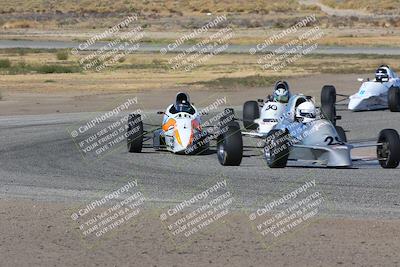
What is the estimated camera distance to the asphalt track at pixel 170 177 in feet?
54.9

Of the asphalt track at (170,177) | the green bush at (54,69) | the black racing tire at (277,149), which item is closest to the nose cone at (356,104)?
the asphalt track at (170,177)

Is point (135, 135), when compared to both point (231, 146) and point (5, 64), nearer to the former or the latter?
point (231, 146)

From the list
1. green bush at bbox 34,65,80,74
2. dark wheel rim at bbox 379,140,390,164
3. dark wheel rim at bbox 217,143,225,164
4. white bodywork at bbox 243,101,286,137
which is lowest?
green bush at bbox 34,65,80,74

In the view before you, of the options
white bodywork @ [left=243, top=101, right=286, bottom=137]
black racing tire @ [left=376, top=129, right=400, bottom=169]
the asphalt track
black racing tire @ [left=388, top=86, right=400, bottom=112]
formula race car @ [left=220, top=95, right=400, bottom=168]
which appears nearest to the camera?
the asphalt track

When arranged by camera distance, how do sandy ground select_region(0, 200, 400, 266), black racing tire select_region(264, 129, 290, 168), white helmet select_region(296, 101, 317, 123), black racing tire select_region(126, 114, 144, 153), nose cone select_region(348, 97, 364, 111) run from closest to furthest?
sandy ground select_region(0, 200, 400, 266), black racing tire select_region(264, 129, 290, 168), white helmet select_region(296, 101, 317, 123), black racing tire select_region(126, 114, 144, 153), nose cone select_region(348, 97, 364, 111)

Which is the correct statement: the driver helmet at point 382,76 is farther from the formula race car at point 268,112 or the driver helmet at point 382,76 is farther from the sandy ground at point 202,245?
the sandy ground at point 202,245

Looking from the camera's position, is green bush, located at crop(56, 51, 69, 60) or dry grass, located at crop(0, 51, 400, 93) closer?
dry grass, located at crop(0, 51, 400, 93)

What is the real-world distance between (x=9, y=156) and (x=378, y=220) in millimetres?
9949

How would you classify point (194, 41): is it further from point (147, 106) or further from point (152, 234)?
point (152, 234)

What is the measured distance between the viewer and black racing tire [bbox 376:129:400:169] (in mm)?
Answer: 19562

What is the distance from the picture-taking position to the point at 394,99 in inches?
1286

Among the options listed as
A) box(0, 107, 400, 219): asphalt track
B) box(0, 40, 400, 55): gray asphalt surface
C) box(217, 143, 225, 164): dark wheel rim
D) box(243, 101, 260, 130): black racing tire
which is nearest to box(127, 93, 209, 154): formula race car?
box(0, 107, 400, 219): asphalt track

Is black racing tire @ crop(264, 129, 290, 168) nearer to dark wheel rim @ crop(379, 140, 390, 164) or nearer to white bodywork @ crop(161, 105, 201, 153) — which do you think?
dark wheel rim @ crop(379, 140, 390, 164)

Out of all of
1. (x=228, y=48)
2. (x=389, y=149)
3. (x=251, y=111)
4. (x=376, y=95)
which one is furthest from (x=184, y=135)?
(x=228, y=48)
